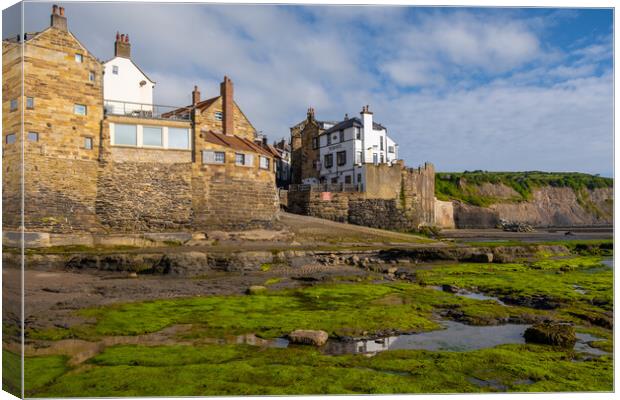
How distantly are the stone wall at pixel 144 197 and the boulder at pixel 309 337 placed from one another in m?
21.9

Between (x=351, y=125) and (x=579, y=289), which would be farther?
(x=351, y=125)

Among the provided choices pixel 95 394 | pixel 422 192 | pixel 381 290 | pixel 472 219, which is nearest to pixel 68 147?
pixel 381 290

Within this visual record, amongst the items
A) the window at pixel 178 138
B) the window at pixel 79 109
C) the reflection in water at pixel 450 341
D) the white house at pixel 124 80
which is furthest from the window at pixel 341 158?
the reflection in water at pixel 450 341

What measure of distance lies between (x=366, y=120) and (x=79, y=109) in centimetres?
3483

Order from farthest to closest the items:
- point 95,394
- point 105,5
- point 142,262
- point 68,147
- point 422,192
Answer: point 422,192 → point 68,147 → point 142,262 → point 105,5 → point 95,394

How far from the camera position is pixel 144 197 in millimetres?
31438

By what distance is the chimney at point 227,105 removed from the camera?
40.9 metres

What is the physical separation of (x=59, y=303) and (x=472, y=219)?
67.2 metres

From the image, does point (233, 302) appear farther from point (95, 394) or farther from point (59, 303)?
point (95, 394)

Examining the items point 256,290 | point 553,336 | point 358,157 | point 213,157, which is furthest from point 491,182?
point 553,336

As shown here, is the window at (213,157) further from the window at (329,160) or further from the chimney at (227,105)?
the window at (329,160)

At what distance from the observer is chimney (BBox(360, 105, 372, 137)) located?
5594cm

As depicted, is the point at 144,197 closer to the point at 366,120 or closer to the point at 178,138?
the point at 178,138

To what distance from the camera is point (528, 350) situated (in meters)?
10.8
